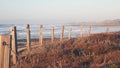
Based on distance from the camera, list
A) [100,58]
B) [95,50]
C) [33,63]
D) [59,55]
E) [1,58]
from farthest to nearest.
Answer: [95,50] < [59,55] < [100,58] < [33,63] < [1,58]

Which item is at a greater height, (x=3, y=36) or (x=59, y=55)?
(x=3, y=36)

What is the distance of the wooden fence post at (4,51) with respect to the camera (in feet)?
18.0

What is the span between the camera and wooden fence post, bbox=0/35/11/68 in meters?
5.49

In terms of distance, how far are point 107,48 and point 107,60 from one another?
3.28 metres

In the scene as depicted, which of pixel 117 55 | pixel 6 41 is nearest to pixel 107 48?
pixel 117 55

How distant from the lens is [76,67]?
35.1 feet

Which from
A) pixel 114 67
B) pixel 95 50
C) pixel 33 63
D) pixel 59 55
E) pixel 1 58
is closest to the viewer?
pixel 1 58

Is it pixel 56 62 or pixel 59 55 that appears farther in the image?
pixel 59 55

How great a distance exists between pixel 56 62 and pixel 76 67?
3.10 ft

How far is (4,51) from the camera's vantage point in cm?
554

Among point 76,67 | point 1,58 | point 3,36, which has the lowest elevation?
point 76,67

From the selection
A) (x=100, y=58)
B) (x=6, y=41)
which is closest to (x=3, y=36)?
(x=6, y=41)

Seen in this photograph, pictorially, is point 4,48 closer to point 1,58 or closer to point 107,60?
point 1,58

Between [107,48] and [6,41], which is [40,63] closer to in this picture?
[107,48]
